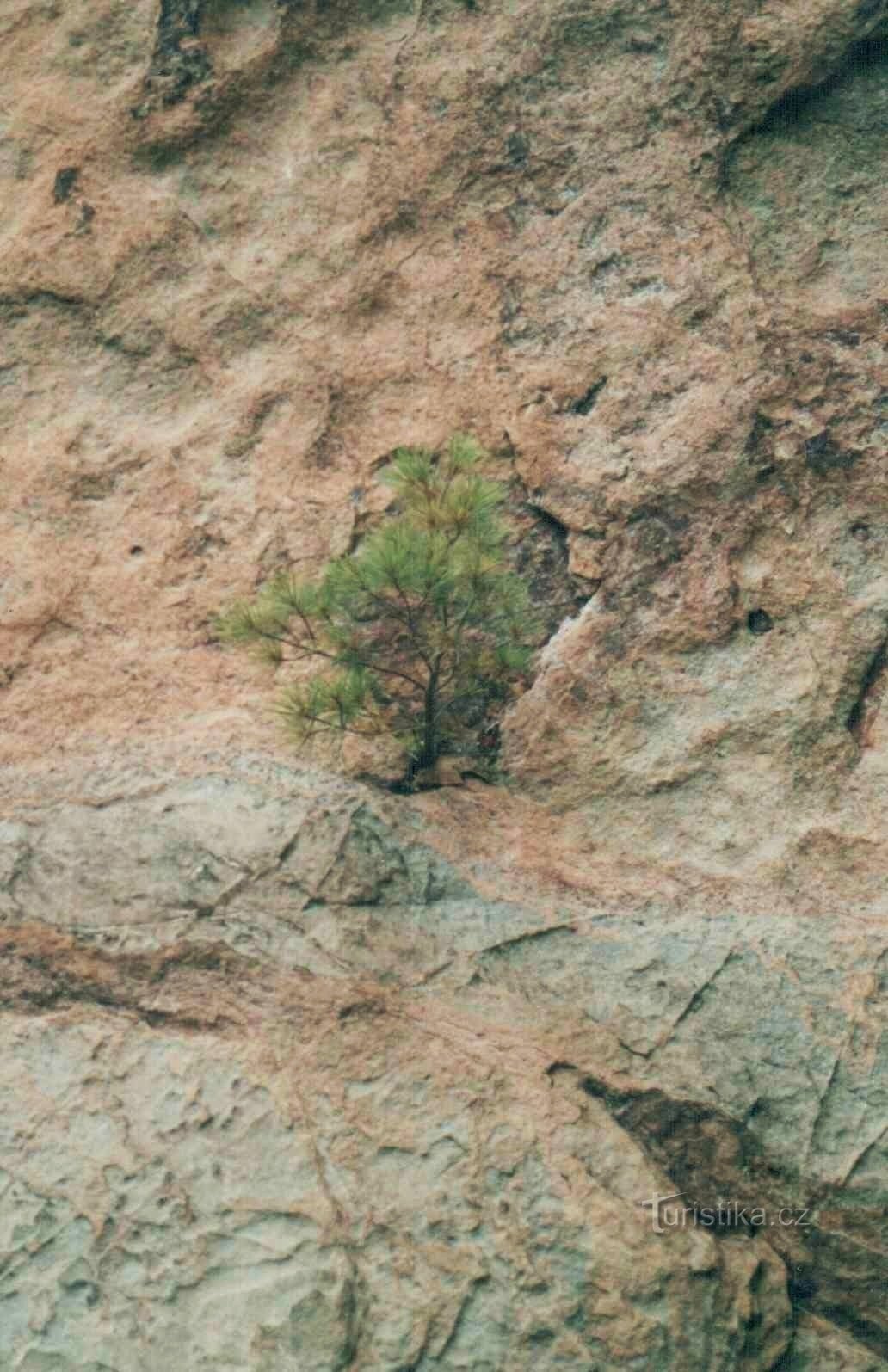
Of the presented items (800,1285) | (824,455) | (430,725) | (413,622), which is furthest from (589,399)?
(800,1285)

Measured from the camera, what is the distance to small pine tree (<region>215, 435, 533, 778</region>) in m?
3.24

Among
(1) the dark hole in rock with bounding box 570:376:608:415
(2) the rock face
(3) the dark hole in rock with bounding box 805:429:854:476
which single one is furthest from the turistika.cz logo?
(1) the dark hole in rock with bounding box 570:376:608:415

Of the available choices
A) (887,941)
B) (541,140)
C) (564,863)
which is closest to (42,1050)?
(564,863)

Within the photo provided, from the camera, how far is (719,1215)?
3.06 meters

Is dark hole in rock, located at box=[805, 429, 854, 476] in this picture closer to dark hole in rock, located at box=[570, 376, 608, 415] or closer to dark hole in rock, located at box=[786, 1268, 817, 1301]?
dark hole in rock, located at box=[570, 376, 608, 415]

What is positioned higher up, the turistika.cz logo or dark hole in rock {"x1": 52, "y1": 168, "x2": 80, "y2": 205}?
dark hole in rock {"x1": 52, "y1": 168, "x2": 80, "y2": 205}

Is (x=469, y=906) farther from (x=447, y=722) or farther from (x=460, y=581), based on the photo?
(x=460, y=581)

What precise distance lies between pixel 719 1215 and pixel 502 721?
117 centimetres

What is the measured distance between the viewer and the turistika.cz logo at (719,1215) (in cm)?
299

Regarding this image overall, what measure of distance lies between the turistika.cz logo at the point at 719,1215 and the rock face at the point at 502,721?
0.03 feet

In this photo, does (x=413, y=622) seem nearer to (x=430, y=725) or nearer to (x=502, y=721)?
(x=430, y=725)

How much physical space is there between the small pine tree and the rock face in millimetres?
136

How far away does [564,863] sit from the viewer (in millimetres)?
3402

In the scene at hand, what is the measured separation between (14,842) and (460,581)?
116cm
